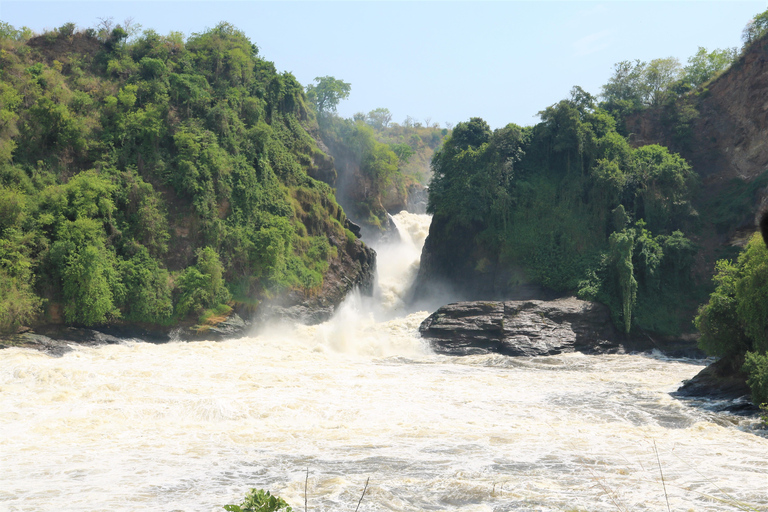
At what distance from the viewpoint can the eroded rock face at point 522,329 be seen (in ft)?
90.8

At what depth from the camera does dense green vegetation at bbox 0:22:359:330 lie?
80.9 ft

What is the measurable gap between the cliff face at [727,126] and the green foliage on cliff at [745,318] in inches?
755

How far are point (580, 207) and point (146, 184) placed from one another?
25.3 metres

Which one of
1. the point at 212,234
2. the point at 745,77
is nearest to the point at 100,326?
the point at 212,234

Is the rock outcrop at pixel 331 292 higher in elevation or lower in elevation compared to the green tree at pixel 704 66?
lower

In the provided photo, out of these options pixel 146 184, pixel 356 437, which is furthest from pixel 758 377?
pixel 146 184

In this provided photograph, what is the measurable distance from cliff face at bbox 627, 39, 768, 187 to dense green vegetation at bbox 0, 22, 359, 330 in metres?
22.8

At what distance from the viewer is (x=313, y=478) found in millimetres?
10898

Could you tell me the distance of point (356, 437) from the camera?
A: 13977mm

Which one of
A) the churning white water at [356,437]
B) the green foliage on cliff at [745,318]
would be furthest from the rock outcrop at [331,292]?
the green foliage on cliff at [745,318]

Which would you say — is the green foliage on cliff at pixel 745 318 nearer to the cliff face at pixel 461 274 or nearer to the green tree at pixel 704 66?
the cliff face at pixel 461 274

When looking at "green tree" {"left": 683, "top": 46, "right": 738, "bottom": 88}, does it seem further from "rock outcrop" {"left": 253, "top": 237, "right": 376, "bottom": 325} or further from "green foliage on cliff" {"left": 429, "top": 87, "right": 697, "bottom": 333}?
"rock outcrop" {"left": 253, "top": 237, "right": 376, "bottom": 325}

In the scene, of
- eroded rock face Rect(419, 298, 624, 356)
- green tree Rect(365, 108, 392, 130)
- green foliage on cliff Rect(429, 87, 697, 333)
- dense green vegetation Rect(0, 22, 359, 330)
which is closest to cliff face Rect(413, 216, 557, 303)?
green foliage on cliff Rect(429, 87, 697, 333)

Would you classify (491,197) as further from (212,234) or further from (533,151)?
(212,234)
